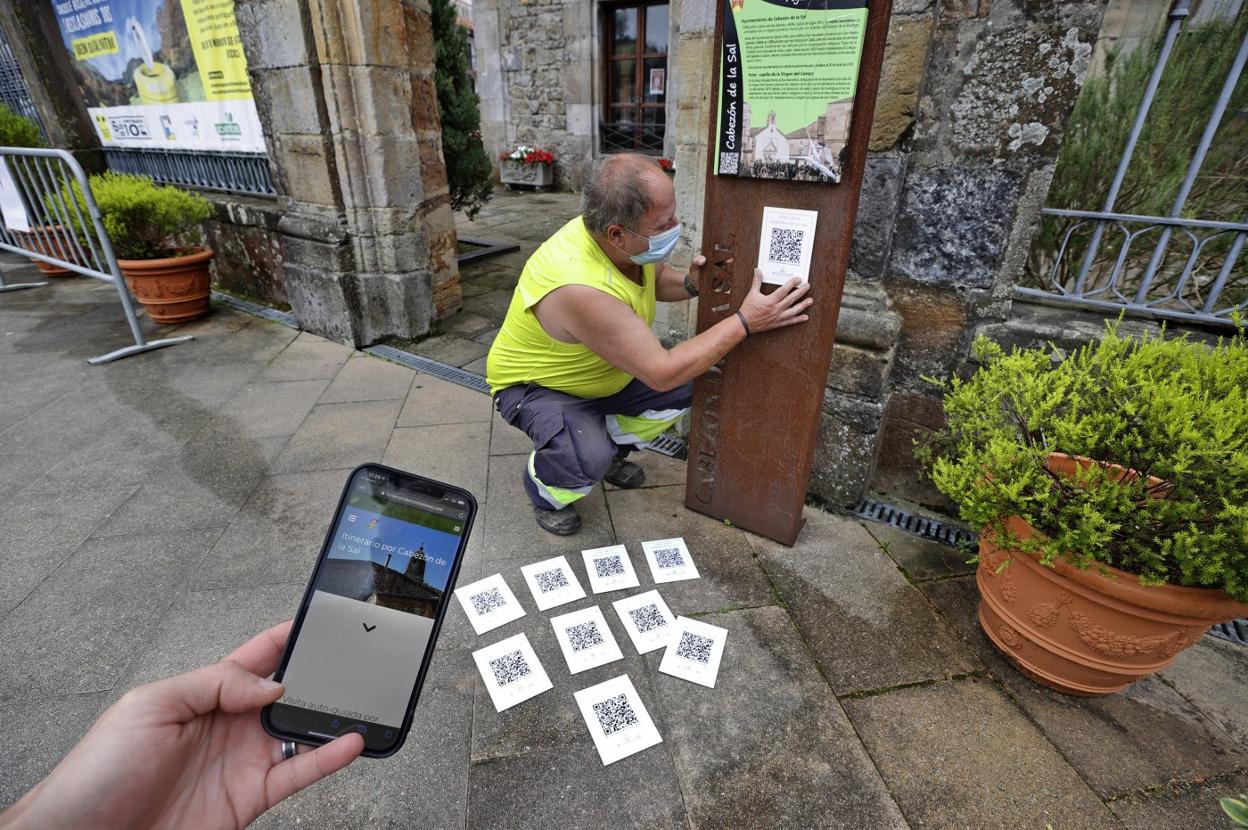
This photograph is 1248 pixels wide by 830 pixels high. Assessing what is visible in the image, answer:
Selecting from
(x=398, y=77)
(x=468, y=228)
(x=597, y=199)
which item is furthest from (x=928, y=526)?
(x=468, y=228)

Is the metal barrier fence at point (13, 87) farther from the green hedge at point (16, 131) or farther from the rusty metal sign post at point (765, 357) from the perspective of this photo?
the rusty metal sign post at point (765, 357)

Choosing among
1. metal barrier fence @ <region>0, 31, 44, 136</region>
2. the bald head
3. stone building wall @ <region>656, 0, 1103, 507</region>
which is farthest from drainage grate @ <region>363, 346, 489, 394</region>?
metal barrier fence @ <region>0, 31, 44, 136</region>

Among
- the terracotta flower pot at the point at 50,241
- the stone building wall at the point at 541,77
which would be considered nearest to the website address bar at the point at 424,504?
the terracotta flower pot at the point at 50,241

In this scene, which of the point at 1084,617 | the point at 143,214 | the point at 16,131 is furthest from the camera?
the point at 16,131

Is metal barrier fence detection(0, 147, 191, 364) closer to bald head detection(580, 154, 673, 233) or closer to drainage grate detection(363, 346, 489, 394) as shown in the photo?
drainage grate detection(363, 346, 489, 394)

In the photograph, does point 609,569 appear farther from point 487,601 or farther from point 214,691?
point 214,691

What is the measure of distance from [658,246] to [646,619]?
1333 millimetres

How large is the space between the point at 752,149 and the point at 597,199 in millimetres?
540

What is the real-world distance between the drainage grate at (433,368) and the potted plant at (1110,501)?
2.83 m

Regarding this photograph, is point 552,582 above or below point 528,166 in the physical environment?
below

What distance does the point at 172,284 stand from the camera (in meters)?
4.56

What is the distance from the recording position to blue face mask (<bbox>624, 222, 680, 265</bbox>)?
2033 millimetres

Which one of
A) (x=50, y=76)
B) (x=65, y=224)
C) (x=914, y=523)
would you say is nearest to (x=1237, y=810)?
(x=914, y=523)

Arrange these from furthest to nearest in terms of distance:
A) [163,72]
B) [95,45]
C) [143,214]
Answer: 1. [95,45]
2. [163,72]
3. [143,214]
